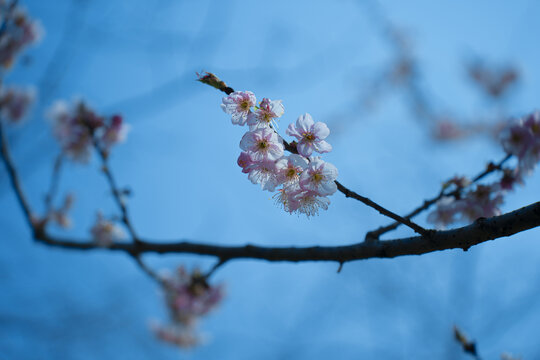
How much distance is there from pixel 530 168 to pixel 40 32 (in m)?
5.46

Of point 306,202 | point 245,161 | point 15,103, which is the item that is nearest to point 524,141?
point 306,202

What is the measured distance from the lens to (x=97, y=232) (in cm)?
353

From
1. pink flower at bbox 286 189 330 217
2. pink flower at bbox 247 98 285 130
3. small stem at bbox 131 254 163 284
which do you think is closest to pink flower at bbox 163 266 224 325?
small stem at bbox 131 254 163 284

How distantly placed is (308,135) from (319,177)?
19 cm

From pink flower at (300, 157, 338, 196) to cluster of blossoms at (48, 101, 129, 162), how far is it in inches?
79.2

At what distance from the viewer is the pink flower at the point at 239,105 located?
157 centimetres

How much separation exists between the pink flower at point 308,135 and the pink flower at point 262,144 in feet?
0.26

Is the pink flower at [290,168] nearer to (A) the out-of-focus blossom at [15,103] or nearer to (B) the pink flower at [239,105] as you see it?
(B) the pink flower at [239,105]

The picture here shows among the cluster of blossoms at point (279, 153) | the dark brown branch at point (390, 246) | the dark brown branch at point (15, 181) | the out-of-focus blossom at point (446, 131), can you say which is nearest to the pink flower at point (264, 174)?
the cluster of blossoms at point (279, 153)

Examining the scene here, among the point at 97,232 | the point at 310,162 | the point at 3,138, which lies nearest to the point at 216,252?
the point at 310,162

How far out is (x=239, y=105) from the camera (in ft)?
5.26

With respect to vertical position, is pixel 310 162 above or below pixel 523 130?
below

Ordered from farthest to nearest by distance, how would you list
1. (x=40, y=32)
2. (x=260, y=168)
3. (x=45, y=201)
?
(x=40, y=32) → (x=45, y=201) → (x=260, y=168)

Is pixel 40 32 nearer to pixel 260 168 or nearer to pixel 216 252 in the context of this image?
pixel 216 252
